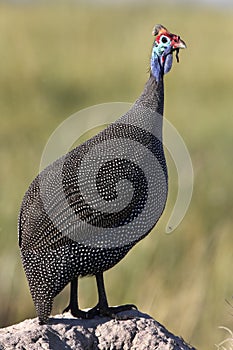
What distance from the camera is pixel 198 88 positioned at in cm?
1145

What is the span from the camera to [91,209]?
11.7ft

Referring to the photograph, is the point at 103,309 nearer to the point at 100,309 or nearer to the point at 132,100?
the point at 100,309

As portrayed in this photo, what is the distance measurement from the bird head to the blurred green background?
5.17 ft

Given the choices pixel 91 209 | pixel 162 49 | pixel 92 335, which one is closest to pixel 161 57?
pixel 162 49

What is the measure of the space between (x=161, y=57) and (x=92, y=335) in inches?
41.6

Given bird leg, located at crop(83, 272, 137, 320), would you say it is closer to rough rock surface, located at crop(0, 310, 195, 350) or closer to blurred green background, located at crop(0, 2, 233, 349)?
rough rock surface, located at crop(0, 310, 195, 350)

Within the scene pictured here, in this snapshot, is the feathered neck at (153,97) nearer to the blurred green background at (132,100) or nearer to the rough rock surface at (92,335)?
the rough rock surface at (92,335)

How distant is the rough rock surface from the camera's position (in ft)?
11.0

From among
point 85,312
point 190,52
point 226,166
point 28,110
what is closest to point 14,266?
point 85,312

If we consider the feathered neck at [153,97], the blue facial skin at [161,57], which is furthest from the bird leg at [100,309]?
the blue facial skin at [161,57]

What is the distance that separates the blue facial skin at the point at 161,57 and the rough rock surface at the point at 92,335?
0.90 m

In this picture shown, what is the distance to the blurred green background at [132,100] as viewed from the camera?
529cm

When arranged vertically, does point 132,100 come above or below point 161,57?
above

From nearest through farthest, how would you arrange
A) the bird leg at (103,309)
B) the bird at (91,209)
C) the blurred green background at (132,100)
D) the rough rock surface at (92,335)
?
the rough rock surface at (92,335)
the bird at (91,209)
the bird leg at (103,309)
the blurred green background at (132,100)
